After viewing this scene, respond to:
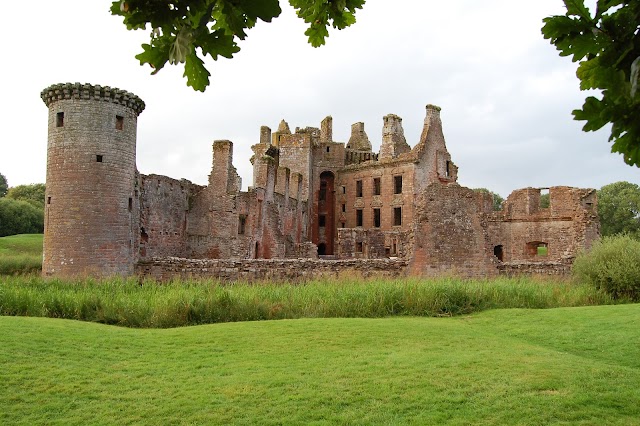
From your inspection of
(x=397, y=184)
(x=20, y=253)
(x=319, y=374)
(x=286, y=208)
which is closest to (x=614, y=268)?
(x=319, y=374)

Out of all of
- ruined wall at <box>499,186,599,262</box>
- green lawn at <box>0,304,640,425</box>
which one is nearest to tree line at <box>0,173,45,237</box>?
ruined wall at <box>499,186,599,262</box>

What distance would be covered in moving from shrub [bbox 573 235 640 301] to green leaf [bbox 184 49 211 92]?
18.7m

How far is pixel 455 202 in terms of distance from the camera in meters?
21.9

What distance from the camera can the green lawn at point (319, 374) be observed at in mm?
6895

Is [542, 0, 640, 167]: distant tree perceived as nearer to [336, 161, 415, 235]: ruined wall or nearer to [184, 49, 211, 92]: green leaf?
[184, 49, 211, 92]: green leaf

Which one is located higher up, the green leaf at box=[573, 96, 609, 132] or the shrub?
the green leaf at box=[573, 96, 609, 132]

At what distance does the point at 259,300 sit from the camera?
15.2 metres

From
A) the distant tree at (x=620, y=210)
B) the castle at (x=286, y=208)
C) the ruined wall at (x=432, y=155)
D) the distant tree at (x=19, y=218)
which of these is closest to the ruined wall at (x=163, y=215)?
the castle at (x=286, y=208)

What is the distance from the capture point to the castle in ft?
66.7

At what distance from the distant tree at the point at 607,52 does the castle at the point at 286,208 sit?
18512 millimetres

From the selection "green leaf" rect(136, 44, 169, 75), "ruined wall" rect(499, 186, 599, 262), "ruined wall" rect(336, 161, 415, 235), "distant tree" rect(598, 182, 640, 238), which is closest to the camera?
"green leaf" rect(136, 44, 169, 75)

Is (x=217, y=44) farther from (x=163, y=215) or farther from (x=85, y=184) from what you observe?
(x=163, y=215)

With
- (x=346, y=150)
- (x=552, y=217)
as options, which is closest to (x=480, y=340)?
(x=552, y=217)

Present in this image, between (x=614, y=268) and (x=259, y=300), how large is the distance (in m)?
12.1
